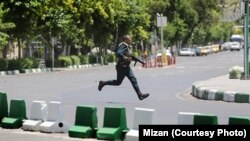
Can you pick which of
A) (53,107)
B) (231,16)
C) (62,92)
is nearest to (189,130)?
(53,107)

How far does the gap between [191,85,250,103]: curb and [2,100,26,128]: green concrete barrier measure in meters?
7.70

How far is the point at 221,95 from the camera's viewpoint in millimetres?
18422

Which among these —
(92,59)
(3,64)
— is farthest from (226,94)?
(92,59)

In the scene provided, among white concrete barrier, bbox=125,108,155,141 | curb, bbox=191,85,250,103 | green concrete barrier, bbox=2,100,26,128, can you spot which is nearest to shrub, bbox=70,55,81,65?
curb, bbox=191,85,250,103

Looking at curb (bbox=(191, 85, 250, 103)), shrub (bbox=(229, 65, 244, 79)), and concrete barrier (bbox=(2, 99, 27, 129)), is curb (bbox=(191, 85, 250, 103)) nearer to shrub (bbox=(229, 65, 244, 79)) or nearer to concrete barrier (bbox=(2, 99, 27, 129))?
shrub (bbox=(229, 65, 244, 79))

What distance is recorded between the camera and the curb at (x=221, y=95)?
17672 millimetres

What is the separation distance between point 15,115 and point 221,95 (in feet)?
26.5

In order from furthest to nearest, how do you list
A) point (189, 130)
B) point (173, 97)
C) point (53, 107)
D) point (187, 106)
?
point (173, 97), point (187, 106), point (53, 107), point (189, 130)

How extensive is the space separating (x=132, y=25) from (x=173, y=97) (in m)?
→ 43.5

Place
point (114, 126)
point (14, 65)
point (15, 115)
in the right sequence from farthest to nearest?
point (14, 65) < point (15, 115) < point (114, 126)

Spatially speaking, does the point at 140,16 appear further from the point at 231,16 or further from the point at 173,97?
the point at 173,97

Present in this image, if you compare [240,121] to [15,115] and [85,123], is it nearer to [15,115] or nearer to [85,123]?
[85,123]

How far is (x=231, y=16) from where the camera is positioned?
2627 centimetres

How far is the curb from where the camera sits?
17.7 meters
